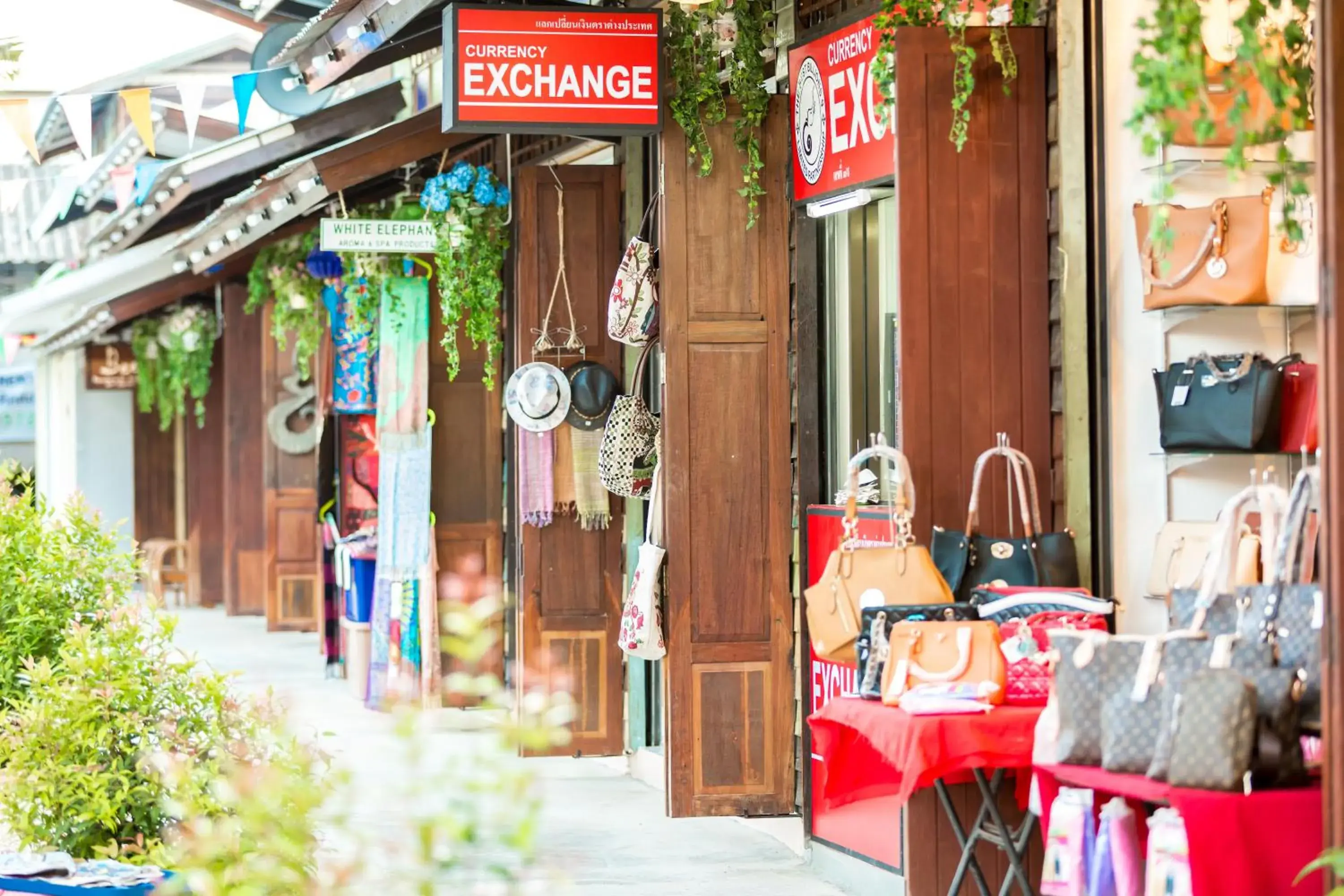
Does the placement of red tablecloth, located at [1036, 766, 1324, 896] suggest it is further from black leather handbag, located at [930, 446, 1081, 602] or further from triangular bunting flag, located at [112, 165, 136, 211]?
triangular bunting flag, located at [112, 165, 136, 211]

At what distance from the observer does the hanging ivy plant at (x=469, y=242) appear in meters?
8.73

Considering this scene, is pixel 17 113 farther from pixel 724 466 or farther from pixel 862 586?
pixel 862 586

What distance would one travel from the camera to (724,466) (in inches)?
255

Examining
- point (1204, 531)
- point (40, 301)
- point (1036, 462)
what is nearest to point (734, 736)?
point (1036, 462)

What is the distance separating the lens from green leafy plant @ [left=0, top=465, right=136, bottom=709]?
627cm

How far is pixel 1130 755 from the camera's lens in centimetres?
355

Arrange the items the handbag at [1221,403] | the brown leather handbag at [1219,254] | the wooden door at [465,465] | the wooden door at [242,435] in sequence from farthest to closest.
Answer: the wooden door at [242,435] < the wooden door at [465,465] < the brown leather handbag at [1219,254] < the handbag at [1221,403]

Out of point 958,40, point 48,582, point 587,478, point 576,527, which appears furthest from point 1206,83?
point 576,527

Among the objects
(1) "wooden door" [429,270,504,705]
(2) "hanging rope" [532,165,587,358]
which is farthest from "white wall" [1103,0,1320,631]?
(1) "wooden door" [429,270,504,705]

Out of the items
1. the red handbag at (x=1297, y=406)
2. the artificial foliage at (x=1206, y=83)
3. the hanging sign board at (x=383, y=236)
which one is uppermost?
the hanging sign board at (x=383, y=236)

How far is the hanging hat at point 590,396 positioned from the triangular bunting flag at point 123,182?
3.91m

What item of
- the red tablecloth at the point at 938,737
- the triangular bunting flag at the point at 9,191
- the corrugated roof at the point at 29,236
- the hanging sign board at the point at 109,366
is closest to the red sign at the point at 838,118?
the red tablecloth at the point at 938,737

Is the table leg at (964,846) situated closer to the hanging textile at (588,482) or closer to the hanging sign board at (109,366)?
the hanging textile at (588,482)

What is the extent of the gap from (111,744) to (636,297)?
2697 millimetres
